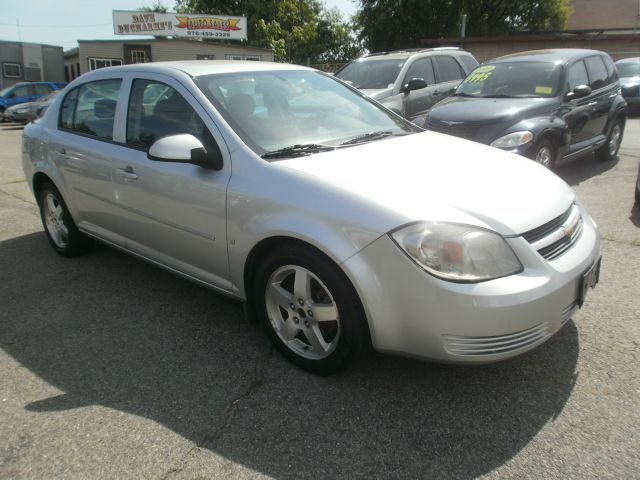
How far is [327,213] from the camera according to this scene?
98.7 inches

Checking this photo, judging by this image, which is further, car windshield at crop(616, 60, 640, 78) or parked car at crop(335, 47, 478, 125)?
car windshield at crop(616, 60, 640, 78)

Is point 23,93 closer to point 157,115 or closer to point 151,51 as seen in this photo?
point 151,51

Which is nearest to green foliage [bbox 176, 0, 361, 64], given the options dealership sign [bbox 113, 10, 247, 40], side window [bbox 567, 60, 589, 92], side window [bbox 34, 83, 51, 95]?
dealership sign [bbox 113, 10, 247, 40]

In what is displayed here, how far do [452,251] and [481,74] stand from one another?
241 inches

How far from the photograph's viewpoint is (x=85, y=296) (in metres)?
3.96

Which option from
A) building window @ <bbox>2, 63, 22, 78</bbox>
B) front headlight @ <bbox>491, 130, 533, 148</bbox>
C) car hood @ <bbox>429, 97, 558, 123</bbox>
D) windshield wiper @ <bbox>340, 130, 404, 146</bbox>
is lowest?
front headlight @ <bbox>491, 130, 533, 148</bbox>

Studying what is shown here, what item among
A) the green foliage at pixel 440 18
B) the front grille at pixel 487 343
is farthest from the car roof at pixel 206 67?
the green foliage at pixel 440 18

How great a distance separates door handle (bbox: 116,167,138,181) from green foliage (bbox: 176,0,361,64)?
1128 inches

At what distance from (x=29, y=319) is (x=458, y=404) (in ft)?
9.37

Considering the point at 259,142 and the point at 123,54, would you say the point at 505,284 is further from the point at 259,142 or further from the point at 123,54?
the point at 123,54

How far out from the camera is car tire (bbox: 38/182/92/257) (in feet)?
14.9

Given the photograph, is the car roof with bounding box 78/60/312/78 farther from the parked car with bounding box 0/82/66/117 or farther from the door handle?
the parked car with bounding box 0/82/66/117

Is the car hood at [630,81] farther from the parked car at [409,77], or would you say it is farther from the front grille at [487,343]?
the front grille at [487,343]

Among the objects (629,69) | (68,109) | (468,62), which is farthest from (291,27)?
(68,109)
